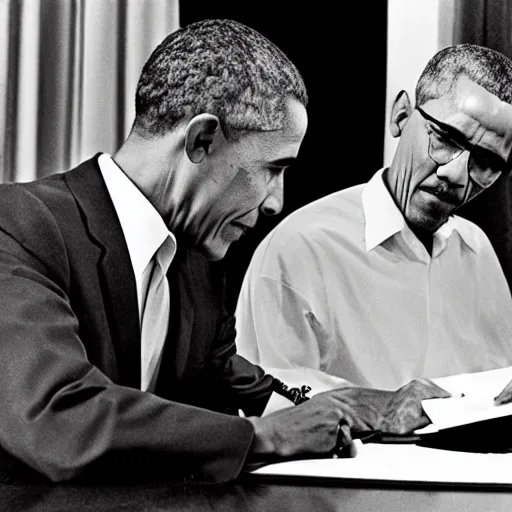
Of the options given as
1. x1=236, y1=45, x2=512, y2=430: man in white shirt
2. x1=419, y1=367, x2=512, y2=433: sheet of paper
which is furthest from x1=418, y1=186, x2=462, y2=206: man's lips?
x1=419, y1=367, x2=512, y2=433: sheet of paper

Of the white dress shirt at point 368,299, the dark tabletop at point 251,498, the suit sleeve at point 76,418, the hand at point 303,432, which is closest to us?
the dark tabletop at point 251,498

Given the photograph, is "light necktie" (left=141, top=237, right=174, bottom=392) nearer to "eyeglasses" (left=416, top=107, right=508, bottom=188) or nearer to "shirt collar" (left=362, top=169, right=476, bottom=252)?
"shirt collar" (left=362, top=169, right=476, bottom=252)

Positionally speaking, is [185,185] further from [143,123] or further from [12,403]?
[12,403]

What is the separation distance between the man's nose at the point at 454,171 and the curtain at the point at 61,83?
2.30ft

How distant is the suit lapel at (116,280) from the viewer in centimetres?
118

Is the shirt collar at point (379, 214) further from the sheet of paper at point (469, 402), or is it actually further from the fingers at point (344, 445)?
the fingers at point (344, 445)

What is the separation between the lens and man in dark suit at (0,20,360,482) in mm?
910

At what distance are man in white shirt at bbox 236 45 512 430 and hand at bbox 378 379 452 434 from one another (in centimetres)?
10

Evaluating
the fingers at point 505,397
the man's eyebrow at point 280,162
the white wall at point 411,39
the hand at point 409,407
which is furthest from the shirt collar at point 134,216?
the white wall at point 411,39

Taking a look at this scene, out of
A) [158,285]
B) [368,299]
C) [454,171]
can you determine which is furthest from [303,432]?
[454,171]

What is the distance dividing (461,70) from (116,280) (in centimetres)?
107

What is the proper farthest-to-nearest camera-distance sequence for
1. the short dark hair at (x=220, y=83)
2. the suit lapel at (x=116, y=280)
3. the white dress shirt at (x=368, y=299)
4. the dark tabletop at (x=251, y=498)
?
the white dress shirt at (x=368, y=299) < the short dark hair at (x=220, y=83) < the suit lapel at (x=116, y=280) < the dark tabletop at (x=251, y=498)

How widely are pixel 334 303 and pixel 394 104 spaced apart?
1.59ft

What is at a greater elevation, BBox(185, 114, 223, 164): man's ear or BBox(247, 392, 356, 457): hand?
BBox(185, 114, 223, 164): man's ear
